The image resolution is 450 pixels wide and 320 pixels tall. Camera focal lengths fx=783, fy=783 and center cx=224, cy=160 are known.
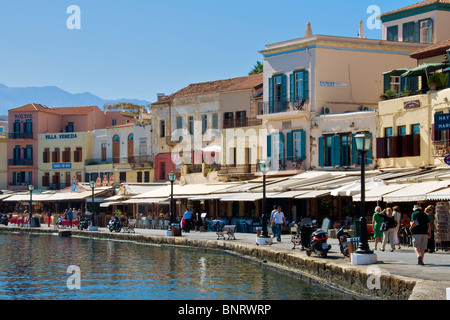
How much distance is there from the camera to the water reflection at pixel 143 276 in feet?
63.2

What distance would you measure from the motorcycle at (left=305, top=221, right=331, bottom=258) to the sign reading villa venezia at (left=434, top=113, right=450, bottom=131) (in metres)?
8.39

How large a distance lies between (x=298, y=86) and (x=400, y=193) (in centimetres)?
1710

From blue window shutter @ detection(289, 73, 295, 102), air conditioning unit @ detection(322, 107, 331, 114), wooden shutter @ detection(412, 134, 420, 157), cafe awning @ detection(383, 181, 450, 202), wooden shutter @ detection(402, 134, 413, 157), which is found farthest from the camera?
blue window shutter @ detection(289, 73, 295, 102)

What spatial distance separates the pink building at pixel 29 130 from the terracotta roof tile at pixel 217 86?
54.3ft

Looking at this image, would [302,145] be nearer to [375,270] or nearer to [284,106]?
[284,106]

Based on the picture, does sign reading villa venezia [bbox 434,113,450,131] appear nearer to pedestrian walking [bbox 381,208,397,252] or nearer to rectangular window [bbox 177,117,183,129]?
pedestrian walking [bbox 381,208,397,252]

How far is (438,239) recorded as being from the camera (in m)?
22.8

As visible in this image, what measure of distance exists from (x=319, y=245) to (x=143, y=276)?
5366mm

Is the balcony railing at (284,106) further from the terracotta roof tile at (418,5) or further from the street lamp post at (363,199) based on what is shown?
the street lamp post at (363,199)

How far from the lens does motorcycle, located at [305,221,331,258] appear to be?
21812mm

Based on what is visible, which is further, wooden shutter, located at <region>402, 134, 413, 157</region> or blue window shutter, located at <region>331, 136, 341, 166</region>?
blue window shutter, located at <region>331, 136, 341, 166</region>

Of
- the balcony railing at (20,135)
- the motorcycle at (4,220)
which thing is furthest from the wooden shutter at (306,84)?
the balcony railing at (20,135)

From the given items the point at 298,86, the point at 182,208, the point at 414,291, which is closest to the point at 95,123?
the point at 182,208

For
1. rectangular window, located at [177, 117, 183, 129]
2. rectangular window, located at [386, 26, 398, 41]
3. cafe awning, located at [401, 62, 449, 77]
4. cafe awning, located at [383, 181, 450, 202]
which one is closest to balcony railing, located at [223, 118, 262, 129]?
rectangular window, located at [177, 117, 183, 129]
